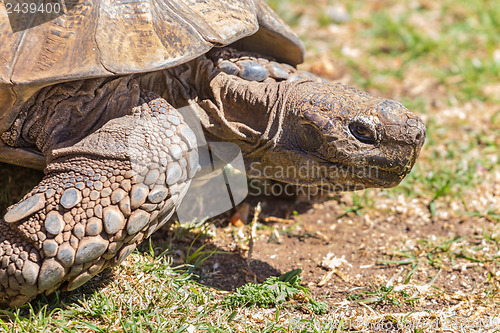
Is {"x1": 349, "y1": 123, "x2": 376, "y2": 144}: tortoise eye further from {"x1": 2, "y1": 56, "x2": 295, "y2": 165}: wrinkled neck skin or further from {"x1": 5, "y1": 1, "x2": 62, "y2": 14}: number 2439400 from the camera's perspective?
{"x1": 5, "y1": 1, "x2": 62, "y2": 14}: number 2439400

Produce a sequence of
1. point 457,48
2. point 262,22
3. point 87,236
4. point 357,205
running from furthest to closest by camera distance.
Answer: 1. point 457,48
2. point 357,205
3. point 262,22
4. point 87,236

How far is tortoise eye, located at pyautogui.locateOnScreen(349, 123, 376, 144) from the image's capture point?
9.68 feet

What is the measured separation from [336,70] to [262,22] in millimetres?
2233

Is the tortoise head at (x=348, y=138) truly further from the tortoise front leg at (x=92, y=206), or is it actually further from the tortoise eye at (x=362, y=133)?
the tortoise front leg at (x=92, y=206)

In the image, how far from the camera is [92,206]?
2.70 metres

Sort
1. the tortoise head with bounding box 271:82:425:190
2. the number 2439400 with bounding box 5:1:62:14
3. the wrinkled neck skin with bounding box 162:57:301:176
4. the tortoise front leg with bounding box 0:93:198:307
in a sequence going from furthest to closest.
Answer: the wrinkled neck skin with bounding box 162:57:301:176
the tortoise head with bounding box 271:82:425:190
the number 2439400 with bounding box 5:1:62:14
the tortoise front leg with bounding box 0:93:198:307

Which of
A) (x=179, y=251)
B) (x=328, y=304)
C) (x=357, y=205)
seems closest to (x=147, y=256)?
(x=179, y=251)

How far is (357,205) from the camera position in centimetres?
404

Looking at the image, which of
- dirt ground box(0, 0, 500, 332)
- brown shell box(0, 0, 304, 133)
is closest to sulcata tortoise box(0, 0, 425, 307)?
brown shell box(0, 0, 304, 133)

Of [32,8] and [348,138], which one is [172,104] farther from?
→ [348,138]

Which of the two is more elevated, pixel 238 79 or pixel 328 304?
pixel 238 79

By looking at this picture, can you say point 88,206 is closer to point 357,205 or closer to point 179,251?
point 179,251

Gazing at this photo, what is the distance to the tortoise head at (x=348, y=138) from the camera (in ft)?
9.61

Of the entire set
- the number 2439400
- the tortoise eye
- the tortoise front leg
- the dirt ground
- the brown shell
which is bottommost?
the dirt ground
